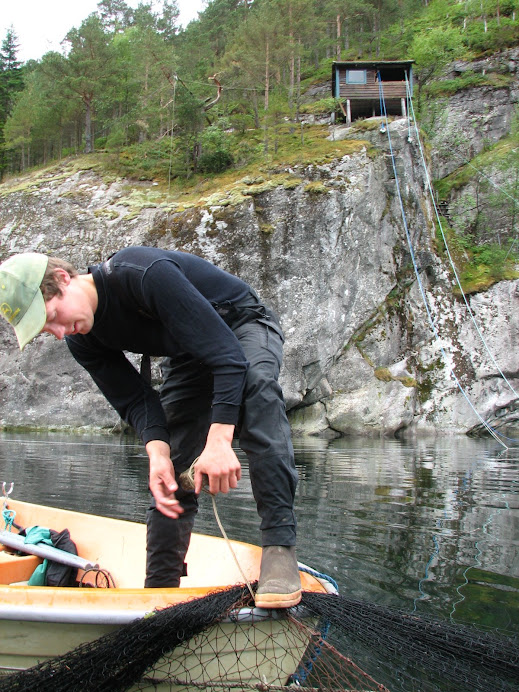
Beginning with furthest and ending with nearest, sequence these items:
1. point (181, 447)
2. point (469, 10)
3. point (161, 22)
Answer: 1. point (161, 22)
2. point (469, 10)
3. point (181, 447)

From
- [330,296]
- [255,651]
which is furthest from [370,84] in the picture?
[255,651]

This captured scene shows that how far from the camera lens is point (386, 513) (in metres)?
5.20

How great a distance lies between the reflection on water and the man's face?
79.4 inches

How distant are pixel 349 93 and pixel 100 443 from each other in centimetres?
2063

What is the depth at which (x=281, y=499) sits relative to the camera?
179 centimetres

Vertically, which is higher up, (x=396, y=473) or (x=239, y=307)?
(x=239, y=307)

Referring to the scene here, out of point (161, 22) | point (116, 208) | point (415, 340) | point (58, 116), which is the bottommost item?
point (415, 340)

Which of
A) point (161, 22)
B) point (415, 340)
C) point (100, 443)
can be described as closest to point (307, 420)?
point (415, 340)

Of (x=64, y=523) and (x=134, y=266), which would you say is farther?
(x=64, y=523)

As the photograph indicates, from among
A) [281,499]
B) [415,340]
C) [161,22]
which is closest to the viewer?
[281,499]

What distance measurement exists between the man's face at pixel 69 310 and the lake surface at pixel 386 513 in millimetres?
2033

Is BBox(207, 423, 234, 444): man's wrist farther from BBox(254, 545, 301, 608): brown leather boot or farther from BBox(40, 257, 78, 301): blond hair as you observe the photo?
BBox(40, 257, 78, 301): blond hair

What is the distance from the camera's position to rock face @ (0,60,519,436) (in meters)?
18.0

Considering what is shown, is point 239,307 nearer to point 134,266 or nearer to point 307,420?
point 134,266
